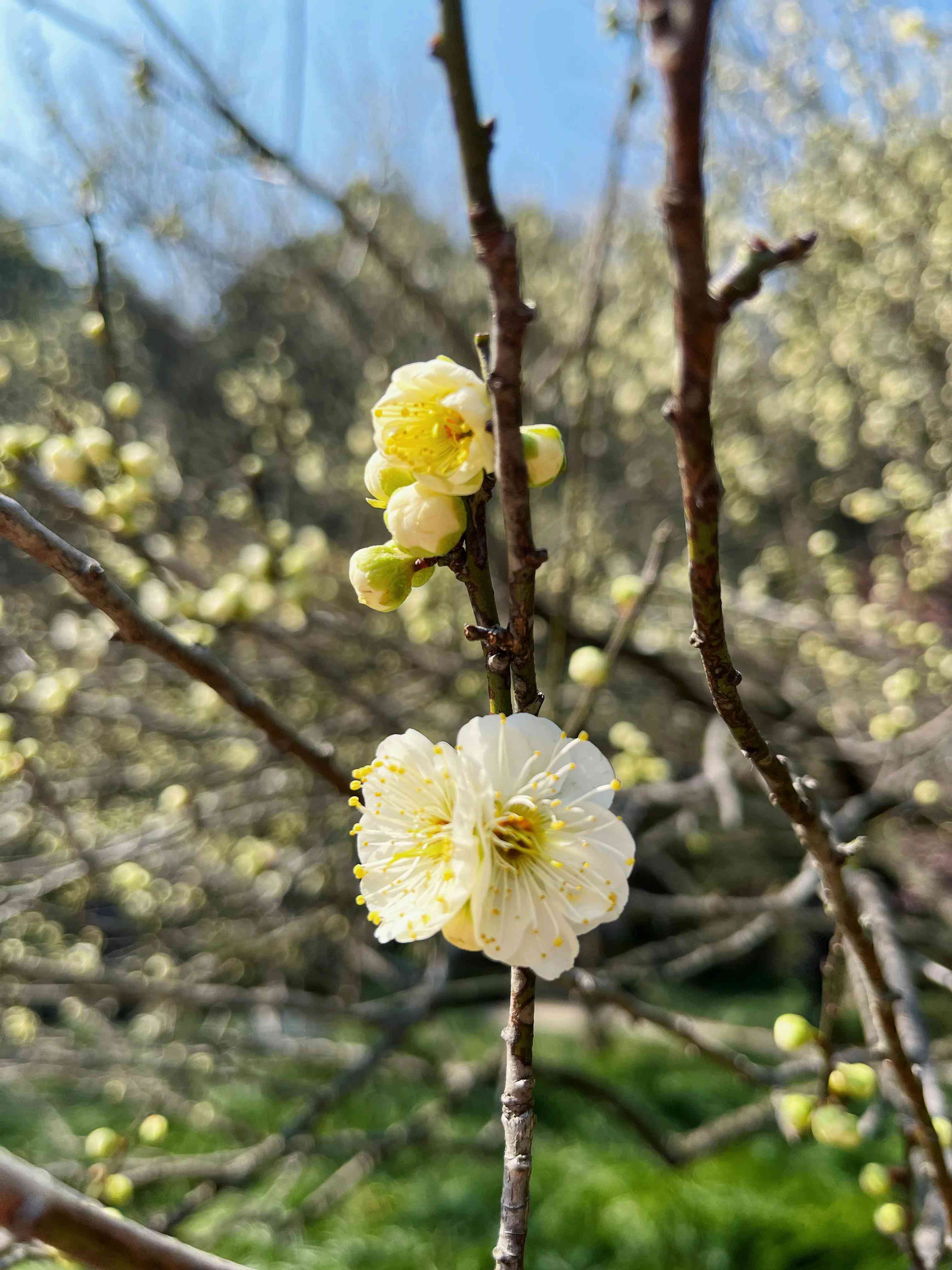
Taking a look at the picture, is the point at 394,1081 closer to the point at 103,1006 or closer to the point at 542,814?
the point at 103,1006

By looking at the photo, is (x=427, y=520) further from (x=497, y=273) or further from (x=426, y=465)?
(x=497, y=273)

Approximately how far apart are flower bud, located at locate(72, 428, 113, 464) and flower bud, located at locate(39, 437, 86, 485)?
11mm

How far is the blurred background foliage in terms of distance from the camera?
2330 millimetres

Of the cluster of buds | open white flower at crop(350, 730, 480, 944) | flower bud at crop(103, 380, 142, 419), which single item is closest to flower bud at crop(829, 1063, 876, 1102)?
open white flower at crop(350, 730, 480, 944)

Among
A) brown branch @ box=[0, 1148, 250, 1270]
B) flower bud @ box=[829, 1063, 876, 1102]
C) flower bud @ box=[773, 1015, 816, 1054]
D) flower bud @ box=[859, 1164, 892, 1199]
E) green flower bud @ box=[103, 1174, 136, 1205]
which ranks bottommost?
brown branch @ box=[0, 1148, 250, 1270]

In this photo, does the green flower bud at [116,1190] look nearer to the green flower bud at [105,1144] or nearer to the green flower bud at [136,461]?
the green flower bud at [105,1144]

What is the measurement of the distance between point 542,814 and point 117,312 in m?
6.04

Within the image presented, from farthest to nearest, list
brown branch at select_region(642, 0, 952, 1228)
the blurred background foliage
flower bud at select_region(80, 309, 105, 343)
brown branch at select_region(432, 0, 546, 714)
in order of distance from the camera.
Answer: the blurred background foliage
flower bud at select_region(80, 309, 105, 343)
brown branch at select_region(432, 0, 546, 714)
brown branch at select_region(642, 0, 952, 1228)

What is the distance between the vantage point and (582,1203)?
10.4 feet

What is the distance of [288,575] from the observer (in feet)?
7.25

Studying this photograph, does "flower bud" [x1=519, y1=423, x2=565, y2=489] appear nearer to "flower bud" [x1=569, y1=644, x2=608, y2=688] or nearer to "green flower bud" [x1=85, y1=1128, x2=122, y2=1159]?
"flower bud" [x1=569, y1=644, x2=608, y2=688]

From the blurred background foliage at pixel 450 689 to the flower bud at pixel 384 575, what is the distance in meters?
1.10

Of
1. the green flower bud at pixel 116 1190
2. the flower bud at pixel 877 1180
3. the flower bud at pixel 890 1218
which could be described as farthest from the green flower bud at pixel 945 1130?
the green flower bud at pixel 116 1190

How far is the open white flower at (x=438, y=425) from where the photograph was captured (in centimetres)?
62
